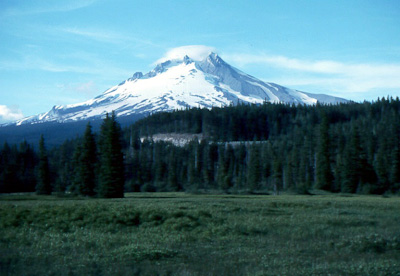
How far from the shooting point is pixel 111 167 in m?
55.4

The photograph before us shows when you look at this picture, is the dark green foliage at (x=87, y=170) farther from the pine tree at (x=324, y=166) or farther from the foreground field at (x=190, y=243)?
the pine tree at (x=324, y=166)

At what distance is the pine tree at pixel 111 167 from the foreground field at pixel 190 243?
27320 millimetres

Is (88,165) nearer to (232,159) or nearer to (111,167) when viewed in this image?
(111,167)

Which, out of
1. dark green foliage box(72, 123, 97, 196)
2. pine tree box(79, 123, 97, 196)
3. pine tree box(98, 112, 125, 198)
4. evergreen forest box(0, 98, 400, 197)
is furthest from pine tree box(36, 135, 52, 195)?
pine tree box(98, 112, 125, 198)

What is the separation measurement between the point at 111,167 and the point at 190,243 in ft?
126

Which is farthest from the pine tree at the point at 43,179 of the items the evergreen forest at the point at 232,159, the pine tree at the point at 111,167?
the pine tree at the point at 111,167

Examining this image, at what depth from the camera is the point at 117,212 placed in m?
26.0

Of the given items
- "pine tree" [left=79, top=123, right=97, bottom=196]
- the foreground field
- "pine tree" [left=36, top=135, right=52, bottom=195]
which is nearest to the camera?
the foreground field

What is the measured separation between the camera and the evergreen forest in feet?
196

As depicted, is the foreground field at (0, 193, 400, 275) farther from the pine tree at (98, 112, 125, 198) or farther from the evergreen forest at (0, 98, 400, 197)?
the evergreen forest at (0, 98, 400, 197)

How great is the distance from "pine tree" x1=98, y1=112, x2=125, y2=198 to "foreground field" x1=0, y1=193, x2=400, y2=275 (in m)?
27.3

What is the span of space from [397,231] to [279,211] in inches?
410

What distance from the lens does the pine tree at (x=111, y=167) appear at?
2157 inches

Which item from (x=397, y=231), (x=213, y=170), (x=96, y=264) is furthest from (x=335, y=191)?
(x=96, y=264)
